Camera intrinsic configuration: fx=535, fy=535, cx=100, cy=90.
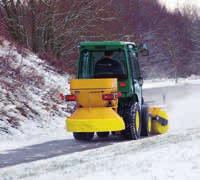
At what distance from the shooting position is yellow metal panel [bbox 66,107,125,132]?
1132 cm

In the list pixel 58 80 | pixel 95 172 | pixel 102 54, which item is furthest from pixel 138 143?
pixel 58 80

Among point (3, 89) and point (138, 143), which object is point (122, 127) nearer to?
point (138, 143)

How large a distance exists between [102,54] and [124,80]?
3.22 ft

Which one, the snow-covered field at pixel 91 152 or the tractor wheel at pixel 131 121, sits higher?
the tractor wheel at pixel 131 121

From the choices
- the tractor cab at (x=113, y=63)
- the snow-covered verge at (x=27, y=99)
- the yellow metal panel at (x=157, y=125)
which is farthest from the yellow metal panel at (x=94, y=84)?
the yellow metal panel at (x=157, y=125)

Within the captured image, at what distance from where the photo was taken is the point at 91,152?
10.4m

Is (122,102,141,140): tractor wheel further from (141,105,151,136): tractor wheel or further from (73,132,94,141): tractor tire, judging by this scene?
(73,132,94,141): tractor tire

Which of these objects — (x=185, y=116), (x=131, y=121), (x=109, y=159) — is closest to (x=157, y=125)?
(x=131, y=121)

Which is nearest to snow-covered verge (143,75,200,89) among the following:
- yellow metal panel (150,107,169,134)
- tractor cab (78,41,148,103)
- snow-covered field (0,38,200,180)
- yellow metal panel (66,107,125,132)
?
snow-covered field (0,38,200,180)

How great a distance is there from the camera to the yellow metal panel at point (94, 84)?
37.8ft

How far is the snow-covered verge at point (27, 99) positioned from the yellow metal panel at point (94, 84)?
6.37 ft

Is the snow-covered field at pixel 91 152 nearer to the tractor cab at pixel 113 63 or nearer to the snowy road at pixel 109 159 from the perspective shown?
the snowy road at pixel 109 159

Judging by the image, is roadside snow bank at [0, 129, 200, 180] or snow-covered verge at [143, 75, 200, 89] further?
snow-covered verge at [143, 75, 200, 89]

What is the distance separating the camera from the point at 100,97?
38.2ft
